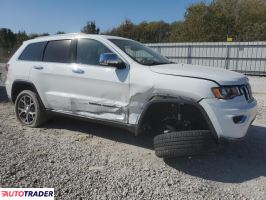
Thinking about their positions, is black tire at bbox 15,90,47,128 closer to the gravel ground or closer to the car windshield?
the gravel ground

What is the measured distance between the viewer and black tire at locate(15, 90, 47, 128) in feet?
18.5

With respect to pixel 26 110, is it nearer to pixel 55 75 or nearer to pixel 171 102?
pixel 55 75

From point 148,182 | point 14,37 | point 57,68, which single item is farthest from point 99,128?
point 14,37

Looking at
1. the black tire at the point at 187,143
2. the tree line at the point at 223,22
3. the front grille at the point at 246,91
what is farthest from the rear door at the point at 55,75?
the tree line at the point at 223,22

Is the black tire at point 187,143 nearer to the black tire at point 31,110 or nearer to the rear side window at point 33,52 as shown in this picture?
the black tire at point 31,110

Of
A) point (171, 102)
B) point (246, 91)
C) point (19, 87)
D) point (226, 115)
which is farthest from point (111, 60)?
point (19, 87)

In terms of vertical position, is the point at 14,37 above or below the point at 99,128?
above

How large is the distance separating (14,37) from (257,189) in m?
48.6

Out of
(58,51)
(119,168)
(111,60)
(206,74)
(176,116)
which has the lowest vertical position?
(119,168)

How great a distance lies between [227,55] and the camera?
18.5 m

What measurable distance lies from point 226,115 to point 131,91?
137 cm

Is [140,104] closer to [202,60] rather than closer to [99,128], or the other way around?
[99,128]

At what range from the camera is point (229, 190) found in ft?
11.6

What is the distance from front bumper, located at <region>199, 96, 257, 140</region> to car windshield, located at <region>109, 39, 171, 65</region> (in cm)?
127
